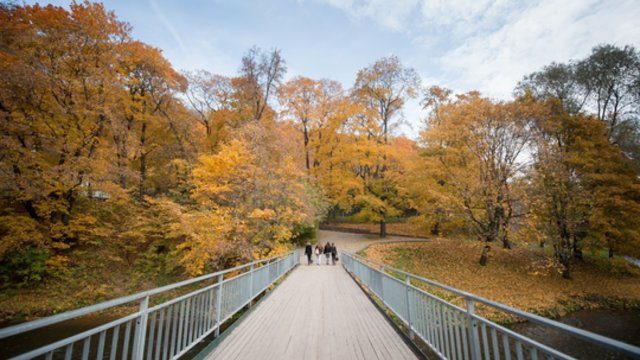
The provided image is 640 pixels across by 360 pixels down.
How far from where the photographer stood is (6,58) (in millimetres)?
10094

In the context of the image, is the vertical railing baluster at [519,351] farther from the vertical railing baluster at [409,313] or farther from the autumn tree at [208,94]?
the autumn tree at [208,94]

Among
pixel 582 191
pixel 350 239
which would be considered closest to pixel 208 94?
pixel 350 239

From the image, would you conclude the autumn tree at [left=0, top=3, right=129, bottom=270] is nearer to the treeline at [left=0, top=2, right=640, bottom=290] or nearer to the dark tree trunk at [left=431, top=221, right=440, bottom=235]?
the treeline at [left=0, top=2, right=640, bottom=290]

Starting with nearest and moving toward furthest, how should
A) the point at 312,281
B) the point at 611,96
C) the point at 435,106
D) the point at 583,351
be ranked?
the point at 583,351
the point at 312,281
the point at 611,96
the point at 435,106

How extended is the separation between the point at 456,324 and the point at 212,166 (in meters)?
10.3

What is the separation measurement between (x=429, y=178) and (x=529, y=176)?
5.04m

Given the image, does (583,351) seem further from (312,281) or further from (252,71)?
(252,71)

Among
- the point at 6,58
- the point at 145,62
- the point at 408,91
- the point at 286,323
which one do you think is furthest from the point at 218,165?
the point at 408,91

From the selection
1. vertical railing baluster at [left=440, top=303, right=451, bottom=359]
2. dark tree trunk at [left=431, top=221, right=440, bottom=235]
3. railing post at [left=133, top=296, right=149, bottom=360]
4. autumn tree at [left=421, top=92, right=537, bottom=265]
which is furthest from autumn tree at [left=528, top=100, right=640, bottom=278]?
railing post at [left=133, top=296, right=149, bottom=360]

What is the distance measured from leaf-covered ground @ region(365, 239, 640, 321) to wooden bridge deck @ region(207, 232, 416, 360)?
23.2 ft

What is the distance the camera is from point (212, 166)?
36.5ft

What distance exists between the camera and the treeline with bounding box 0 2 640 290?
10891 millimetres

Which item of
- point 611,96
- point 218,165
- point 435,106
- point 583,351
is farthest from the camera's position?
point 435,106

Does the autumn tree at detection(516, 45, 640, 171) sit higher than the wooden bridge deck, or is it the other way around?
the autumn tree at detection(516, 45, 640, 171)
